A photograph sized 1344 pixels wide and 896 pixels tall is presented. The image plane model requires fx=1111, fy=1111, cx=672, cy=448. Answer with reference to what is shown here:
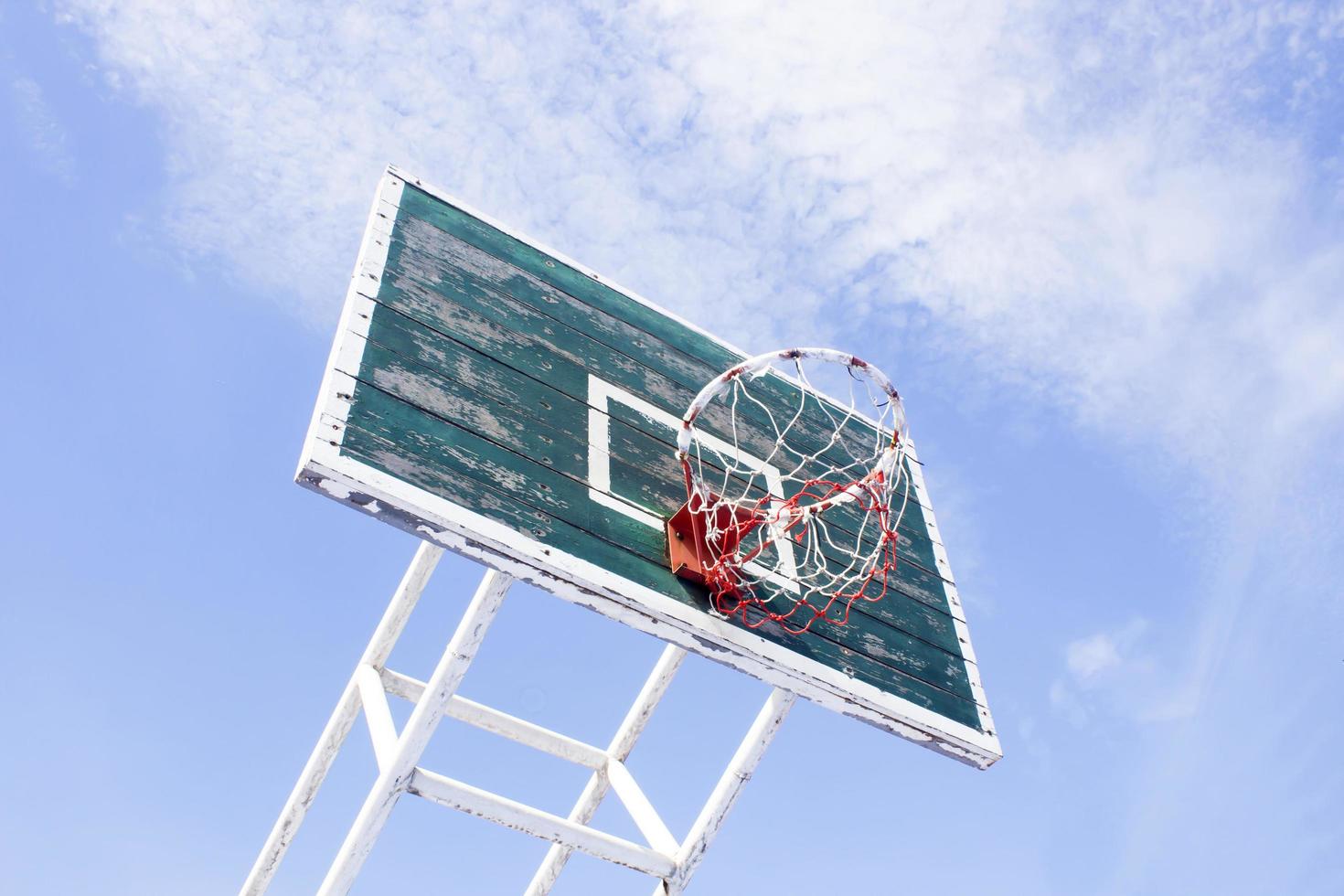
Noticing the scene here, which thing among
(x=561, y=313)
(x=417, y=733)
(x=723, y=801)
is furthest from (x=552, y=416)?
(x=723, y=801)

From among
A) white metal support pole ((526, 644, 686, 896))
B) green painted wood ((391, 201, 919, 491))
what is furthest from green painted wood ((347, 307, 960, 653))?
white metal support pole ((526, 644, 686, 896))

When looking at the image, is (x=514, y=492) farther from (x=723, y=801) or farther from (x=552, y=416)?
(x=723, y=801)

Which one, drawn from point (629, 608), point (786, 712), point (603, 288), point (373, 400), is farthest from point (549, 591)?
point (603, 288)

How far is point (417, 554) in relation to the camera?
4.85m

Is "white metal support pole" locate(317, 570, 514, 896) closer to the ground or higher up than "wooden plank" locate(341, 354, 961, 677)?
closer to the ground

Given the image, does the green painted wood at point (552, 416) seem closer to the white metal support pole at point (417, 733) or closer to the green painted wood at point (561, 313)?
the green painted wood at point (561, 313)

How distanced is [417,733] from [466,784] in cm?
36

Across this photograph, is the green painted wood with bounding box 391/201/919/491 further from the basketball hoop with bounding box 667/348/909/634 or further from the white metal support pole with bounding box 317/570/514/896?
the white metal support pole with bounding box 317/570/514/896

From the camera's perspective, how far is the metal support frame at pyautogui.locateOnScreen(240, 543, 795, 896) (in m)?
3.66

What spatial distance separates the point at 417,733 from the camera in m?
3.66

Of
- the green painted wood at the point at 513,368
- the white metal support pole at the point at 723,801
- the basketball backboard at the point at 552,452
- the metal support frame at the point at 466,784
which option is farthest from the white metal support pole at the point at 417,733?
the white metal support pole at the point at 723,801

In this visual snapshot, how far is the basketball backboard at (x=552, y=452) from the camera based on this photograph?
346cm

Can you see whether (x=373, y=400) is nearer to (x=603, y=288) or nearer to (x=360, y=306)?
(x=360, y=306)

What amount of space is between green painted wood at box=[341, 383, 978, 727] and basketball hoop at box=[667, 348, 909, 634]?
0.33ft
